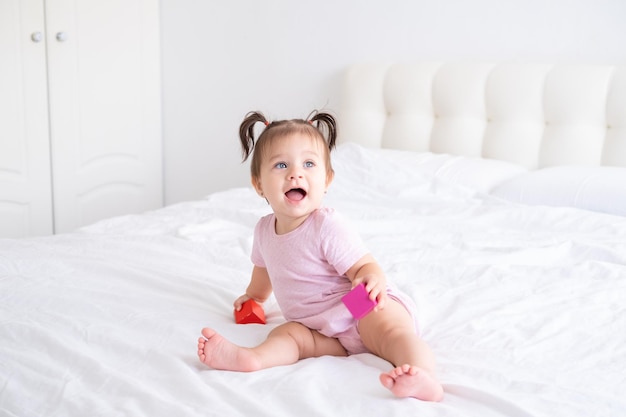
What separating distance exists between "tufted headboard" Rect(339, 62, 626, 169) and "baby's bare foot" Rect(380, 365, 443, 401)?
66.8 inches

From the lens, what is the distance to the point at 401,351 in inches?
45.2

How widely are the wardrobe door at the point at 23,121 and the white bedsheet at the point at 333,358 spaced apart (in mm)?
1129

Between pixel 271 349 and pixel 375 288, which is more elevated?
pixel 375 288

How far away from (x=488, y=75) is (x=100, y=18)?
5.69ft

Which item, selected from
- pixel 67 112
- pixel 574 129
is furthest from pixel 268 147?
pixel 67 112

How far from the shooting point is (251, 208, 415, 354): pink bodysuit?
1288mm

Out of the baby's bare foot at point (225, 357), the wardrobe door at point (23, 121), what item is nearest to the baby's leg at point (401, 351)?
the baby's bare foot at point (225, 357)

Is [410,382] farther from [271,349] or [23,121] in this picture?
[23,121]

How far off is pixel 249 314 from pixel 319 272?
0.56ft

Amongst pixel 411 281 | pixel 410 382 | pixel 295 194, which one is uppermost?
pixel 295 194

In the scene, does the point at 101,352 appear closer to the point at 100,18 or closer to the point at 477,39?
the point at 477,39

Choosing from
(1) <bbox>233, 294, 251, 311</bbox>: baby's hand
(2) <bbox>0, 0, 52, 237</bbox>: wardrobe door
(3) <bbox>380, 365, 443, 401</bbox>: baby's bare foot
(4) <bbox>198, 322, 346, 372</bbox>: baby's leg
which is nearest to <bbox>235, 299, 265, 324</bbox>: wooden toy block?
(1) <bbox>233, 294, 251, 311</bbox>: baby's hand

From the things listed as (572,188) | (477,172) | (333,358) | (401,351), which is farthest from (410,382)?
(477,172)

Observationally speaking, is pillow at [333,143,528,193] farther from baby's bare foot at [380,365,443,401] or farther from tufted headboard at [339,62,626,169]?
baby's bare foot at [380,365,443,401]
